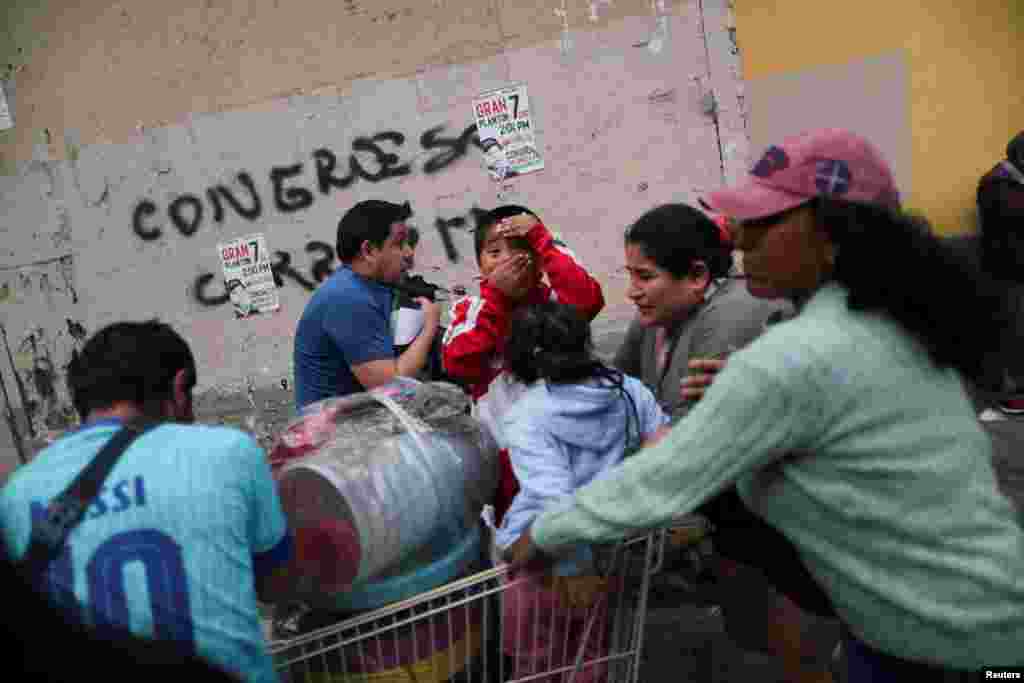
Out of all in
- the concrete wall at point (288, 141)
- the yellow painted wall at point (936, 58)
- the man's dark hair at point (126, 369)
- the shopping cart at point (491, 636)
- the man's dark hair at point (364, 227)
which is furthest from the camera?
the concrete wall at point (288, 141)

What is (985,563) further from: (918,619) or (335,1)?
(335,1)

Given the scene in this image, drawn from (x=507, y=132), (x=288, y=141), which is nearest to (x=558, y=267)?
(x=507, y=132)

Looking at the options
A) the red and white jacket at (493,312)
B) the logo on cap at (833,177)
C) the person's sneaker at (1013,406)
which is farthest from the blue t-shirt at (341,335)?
the person's sneaker at (1013,406)

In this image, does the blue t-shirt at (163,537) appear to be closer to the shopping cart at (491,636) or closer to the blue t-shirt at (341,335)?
the shopping cart at (491,636)

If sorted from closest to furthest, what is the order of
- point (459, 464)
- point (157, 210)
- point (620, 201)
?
point (459, 464) → point (620, 201) → point (157, 210)

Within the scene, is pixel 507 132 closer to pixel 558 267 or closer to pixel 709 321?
pixel 558 267

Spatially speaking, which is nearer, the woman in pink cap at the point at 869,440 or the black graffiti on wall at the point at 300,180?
the woman in pink cap at the point at 869,440

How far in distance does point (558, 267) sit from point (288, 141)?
12.1 ft

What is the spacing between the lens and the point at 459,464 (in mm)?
2357

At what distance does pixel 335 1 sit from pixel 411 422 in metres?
4.62

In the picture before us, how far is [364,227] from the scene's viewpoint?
3449 millimetres

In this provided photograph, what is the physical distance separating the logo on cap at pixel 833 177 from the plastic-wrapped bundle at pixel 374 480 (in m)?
1.13

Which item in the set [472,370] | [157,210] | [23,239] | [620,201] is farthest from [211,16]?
[472,370]

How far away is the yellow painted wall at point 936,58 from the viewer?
5559 millimetres
